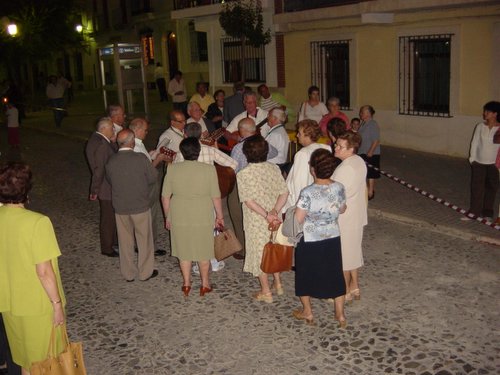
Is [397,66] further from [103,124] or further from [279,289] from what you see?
[279,289]

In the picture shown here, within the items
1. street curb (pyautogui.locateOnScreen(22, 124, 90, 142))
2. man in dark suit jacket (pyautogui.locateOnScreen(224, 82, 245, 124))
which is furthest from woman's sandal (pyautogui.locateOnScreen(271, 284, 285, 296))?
street curb (pyautogui.locateOnScreen(22, 124, 90, 142))

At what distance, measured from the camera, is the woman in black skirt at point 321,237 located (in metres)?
5.27

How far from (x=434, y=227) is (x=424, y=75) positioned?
293 inches

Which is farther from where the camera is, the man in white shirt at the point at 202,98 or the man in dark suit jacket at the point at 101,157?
the man in white shirt at the point at 202,98

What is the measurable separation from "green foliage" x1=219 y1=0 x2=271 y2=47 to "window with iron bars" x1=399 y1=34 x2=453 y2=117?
5.04 m

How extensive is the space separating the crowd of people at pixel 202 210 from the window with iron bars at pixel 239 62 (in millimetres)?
12363

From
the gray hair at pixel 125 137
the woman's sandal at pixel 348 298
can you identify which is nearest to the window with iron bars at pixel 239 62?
the gray hair at pixel 125 137

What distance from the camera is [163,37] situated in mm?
34344

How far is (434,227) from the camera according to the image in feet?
28.3

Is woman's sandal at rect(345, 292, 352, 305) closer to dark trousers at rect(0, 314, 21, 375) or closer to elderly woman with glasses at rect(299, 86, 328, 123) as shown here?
dark trousers at rect(0, 314, 21, 375)

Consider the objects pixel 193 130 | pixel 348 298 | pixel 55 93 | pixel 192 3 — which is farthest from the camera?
pixel 192 3

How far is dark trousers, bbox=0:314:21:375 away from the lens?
4531mm

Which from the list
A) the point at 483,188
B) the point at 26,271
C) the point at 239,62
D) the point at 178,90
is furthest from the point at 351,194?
the point at 239,62

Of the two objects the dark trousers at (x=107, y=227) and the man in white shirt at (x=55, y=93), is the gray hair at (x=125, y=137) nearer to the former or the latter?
the dark trousers at (x=107, y=227)
